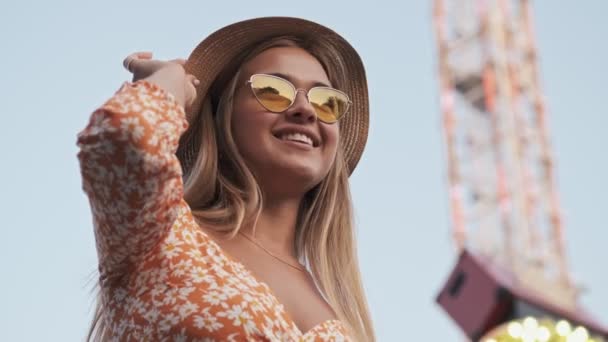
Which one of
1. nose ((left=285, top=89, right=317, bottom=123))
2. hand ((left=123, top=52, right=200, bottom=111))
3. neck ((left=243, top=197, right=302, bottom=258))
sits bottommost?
neck ((left=243, top=197, right=302, bottom=258))

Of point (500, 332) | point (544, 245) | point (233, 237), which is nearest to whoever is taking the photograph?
point (233, 237)

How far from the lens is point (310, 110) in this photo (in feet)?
7.95

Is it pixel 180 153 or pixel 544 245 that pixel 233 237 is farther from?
pixel 544 245

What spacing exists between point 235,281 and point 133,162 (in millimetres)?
325

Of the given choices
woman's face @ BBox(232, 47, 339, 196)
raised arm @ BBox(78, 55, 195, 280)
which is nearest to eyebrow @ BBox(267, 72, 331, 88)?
woman's face @ BBox(232, 47, 339, 196)

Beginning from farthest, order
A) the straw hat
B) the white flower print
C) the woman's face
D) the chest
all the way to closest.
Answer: the straw hat → the woman's face → the chest → the white flower print

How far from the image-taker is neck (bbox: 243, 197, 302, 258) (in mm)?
2463

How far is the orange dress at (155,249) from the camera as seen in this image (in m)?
1.87

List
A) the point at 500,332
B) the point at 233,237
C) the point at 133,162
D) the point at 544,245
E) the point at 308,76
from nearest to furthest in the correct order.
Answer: the point at 133,162
the point at 233,237
the point at 308,76
the point at 500,332
the point at 544,245

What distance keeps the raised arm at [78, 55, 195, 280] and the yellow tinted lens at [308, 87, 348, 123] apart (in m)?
0.46

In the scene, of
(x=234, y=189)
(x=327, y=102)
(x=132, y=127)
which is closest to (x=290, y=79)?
(x=327, y=102)

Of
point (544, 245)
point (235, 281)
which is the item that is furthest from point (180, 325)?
point (544, 245)

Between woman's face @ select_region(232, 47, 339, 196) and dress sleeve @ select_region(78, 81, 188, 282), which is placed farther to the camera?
woman's face @ select_region(232, 47, 339, 196)

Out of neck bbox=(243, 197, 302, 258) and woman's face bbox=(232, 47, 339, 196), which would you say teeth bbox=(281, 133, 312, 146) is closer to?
woman's face bbox=(232, 47, 339, 196)
